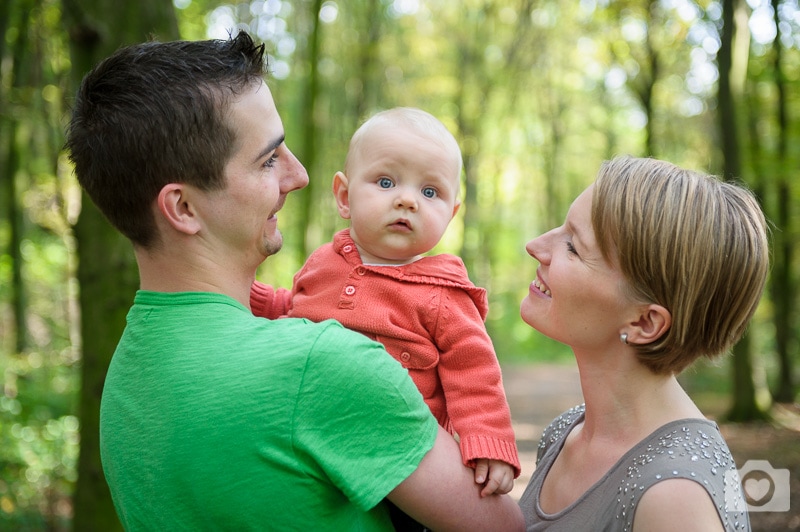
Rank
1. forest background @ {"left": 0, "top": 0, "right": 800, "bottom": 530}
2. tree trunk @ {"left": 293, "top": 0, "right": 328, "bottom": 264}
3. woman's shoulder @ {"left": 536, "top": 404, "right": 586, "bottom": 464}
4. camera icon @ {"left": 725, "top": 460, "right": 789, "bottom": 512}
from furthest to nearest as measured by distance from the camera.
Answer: tree trunk @ {"left": 293, "top": 0, "right": 328, "bottom": 264} → camera icon @ {"left": 725, "top": 460, "right": 789, "bottom": 512} → forest background @ {"left": 0, "top": 0, "right": 800, "bottom": 530} → woman's shoulder @ {"left": 536, "top": 404, "right": 586, "bottom": 464}

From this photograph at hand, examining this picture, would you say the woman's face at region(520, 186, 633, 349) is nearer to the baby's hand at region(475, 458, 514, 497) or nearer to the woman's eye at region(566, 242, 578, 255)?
the woman's eye at region(566, 242, 578, 255)

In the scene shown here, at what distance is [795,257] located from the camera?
1493 cm

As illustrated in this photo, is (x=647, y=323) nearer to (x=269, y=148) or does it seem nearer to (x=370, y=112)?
(x=269, y=148)

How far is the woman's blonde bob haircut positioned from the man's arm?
25.5 inches

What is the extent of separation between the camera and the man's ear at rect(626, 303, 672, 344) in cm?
222

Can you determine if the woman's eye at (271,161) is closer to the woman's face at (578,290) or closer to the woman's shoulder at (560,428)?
the woman's face at (578,290)

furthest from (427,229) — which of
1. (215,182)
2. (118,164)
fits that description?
(118,164)

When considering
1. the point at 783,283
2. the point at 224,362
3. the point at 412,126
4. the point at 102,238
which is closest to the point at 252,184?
the point at 224,362

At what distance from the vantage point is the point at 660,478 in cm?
203

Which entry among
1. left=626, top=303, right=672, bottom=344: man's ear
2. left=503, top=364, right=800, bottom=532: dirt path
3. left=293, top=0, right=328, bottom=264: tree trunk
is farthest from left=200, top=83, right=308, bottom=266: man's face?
left=293, top=0, right=328, bottom=264: tree trunk

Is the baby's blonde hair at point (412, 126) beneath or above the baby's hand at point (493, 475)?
above

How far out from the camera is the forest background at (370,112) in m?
5.00

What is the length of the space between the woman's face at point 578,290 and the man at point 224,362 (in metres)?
0.56

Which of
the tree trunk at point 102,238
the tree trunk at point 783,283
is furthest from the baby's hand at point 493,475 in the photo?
the tree trunk at point 783,283
